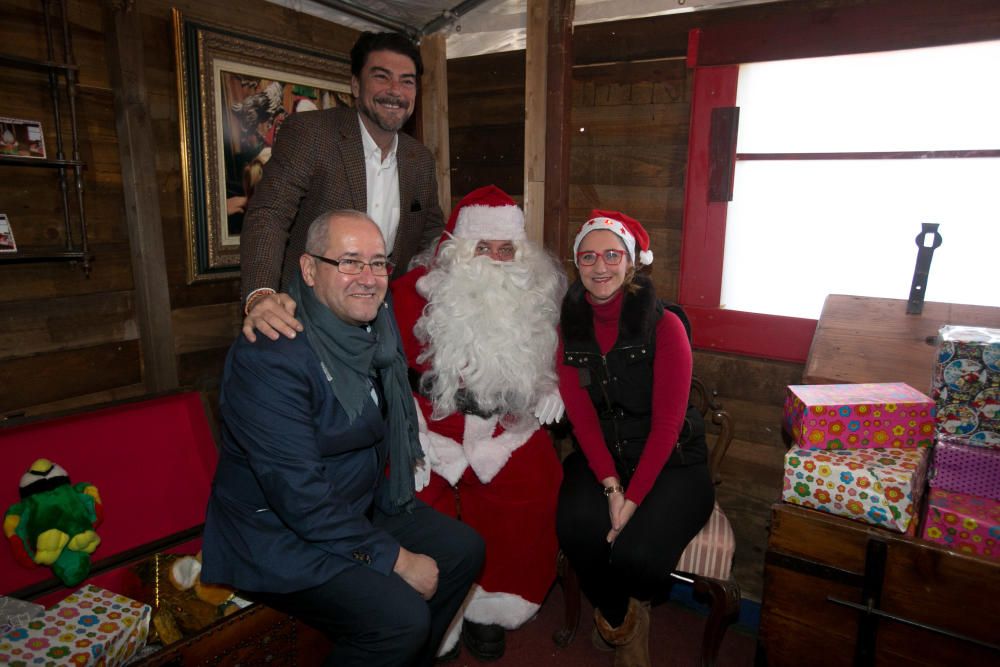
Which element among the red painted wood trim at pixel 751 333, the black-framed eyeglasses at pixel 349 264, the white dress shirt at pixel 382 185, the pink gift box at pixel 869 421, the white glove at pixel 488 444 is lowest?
the white glove at pixel 488 444

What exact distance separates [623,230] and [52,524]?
207 centimetres

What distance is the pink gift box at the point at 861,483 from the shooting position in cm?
168

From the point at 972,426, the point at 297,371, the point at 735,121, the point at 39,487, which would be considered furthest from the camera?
the point at 735,121

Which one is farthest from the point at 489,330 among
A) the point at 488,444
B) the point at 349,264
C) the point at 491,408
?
the point at 349,264

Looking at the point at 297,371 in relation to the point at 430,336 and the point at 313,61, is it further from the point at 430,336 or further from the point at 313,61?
the point at 313,61

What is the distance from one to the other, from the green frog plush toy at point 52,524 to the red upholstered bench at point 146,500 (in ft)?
0.16

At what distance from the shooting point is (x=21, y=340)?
81.1 inches

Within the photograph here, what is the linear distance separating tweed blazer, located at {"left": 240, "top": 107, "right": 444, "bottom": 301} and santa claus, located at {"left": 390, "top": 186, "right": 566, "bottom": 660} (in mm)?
322

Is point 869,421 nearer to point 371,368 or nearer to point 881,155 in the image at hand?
point 881,155

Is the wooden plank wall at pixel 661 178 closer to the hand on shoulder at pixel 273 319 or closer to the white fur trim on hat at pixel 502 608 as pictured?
the white fur trim on hat at pixel 502 608

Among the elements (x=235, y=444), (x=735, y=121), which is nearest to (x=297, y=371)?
(x=235, y=444)

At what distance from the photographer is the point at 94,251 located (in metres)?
2.21

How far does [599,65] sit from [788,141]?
0.87 meters

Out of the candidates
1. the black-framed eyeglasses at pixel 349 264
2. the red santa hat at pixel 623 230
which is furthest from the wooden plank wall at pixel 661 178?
the black-framed eyeglasses at pixel 349 264
